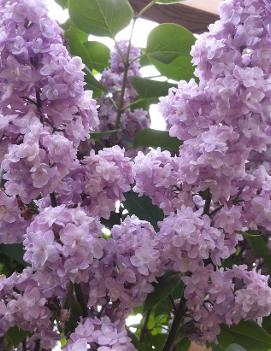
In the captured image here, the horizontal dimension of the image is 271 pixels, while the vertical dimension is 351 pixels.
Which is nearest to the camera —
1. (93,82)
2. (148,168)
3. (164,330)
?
(148,168)

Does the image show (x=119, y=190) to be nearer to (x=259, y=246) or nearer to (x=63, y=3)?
(x=259, y=246)

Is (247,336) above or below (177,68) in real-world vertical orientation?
below

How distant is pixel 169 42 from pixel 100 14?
3.8 inches

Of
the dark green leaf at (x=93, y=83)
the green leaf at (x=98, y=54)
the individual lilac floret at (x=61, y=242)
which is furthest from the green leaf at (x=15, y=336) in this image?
the green leaf at (x=98, y=54)

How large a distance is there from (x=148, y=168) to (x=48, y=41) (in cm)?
15

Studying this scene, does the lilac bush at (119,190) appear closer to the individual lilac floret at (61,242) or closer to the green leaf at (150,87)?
the individual lilac floret at (61,242)

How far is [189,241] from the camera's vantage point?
55 centimetres

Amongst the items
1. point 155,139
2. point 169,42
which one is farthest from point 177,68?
point 155,139

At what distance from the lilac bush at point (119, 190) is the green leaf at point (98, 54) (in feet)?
1.16

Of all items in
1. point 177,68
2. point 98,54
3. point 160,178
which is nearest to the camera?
point 160,178

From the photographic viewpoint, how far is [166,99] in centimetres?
64

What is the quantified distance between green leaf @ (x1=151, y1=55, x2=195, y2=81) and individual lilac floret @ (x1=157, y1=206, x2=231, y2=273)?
32cm

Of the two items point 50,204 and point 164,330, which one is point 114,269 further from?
point 164,330

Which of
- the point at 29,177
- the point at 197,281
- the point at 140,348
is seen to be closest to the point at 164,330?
the point at 140,348
